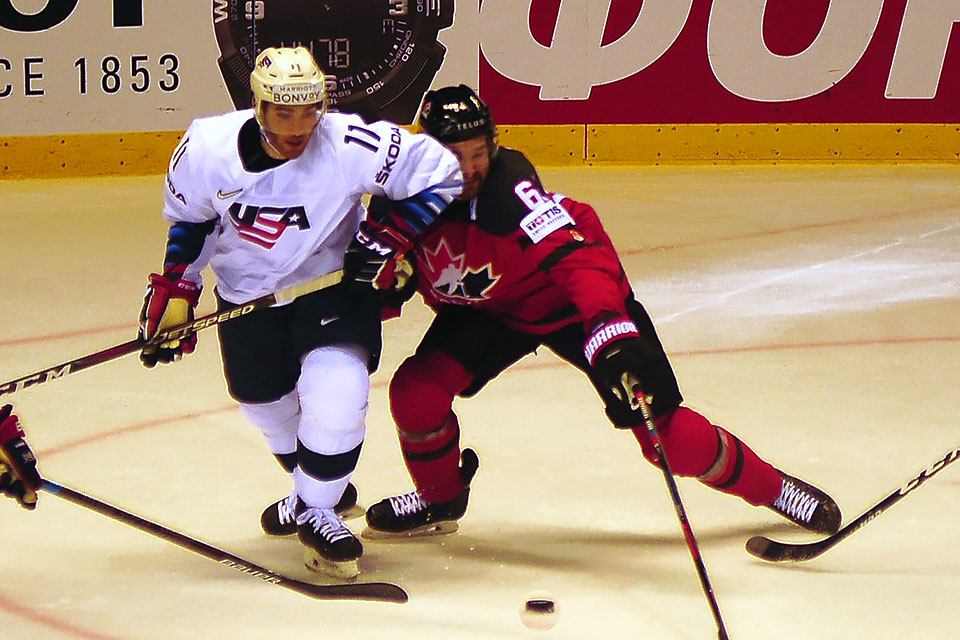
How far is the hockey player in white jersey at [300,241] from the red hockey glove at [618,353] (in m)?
0.39

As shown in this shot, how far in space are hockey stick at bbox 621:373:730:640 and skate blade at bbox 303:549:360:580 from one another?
628 mm

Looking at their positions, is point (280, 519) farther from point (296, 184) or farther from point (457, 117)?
point (457, 117)

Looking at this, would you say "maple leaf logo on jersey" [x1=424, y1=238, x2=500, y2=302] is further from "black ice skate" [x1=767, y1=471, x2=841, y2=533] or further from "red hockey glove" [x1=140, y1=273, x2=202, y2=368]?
"black ice skate" [x1=767, y1=471, x2=841, y2=533]

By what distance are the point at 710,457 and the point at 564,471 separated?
0.66m

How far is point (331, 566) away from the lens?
276cm

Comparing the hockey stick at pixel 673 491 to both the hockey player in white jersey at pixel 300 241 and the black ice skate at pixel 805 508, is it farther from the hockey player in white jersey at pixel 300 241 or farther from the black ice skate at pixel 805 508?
the hockey player in white jersey at pixel 300 241

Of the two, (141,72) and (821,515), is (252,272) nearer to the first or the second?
(821,515)

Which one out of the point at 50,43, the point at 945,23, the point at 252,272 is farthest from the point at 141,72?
the point at 252,272

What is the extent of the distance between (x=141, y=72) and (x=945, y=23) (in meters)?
4.38

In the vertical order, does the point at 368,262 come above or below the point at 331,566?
above

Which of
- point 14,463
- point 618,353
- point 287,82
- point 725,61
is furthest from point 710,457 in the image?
point 725,61

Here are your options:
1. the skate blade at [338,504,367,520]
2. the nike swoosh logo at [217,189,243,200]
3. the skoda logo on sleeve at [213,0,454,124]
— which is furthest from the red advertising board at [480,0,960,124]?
the nike swoosh logo at [217,189,243,200]

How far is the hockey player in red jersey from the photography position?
8.74ft

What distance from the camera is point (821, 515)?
115 inches
